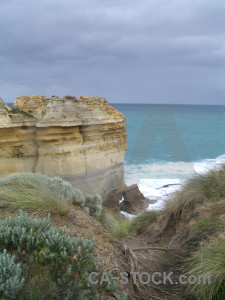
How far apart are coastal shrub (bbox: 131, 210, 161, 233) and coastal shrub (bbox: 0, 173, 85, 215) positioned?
236 cm

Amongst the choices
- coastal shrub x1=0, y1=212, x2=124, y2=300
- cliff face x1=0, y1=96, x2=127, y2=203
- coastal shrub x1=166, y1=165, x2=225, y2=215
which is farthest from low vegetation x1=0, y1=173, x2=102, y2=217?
cliff face x1=0, y1=96, x2=127, y2=203

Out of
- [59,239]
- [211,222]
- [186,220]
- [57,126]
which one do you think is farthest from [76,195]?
[57,126]

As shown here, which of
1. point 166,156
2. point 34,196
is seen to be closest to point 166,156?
point 166,156

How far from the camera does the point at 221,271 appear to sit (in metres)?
3.35

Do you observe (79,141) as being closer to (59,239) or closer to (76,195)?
(76,195)

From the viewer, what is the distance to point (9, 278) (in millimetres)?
2457

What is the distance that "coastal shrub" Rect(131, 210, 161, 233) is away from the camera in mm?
7754

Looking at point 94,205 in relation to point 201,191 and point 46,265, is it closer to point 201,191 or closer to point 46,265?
point 201,191

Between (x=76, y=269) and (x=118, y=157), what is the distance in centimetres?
979

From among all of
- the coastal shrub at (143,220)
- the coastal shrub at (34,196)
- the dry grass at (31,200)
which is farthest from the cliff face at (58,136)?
the dry grass at (31,200)

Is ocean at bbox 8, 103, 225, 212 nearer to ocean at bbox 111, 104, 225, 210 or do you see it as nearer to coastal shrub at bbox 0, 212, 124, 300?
ocean at bbox 111, 104, 225, 210

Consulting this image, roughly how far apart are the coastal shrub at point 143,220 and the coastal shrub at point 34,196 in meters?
2.36

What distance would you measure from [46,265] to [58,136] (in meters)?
7.97

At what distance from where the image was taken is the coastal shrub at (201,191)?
6.01 meters
